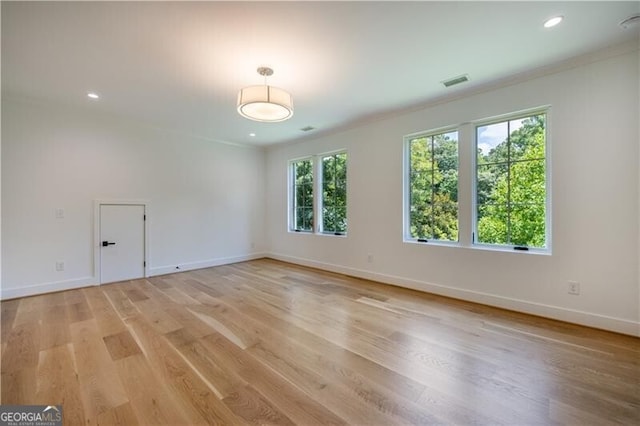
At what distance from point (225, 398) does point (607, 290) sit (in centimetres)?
366

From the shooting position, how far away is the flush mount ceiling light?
2654 mm

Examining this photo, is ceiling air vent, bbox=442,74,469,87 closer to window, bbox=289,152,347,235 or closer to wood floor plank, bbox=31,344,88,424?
window, bbox=289,152,347,235

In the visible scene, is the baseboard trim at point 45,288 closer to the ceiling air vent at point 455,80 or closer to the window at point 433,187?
the window at point 433,187

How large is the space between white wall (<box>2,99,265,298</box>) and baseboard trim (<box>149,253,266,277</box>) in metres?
0.02

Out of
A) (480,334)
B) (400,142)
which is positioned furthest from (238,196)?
(480,334)

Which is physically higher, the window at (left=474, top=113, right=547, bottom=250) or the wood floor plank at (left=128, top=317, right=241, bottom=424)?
the window at (left=474, top=113, right=547, bottom=250)

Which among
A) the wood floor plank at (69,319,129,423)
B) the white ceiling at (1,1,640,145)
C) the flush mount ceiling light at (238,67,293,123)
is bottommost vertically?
the wood floor plank at (69,319,129,423)

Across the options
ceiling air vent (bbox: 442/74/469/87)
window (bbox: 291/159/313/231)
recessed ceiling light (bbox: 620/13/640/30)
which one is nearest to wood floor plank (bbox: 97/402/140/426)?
ceiling air vent (bbox: 442/74/469/87)

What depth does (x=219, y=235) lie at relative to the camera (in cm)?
602

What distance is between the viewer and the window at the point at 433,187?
3.88 metres

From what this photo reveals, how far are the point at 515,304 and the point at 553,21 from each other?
2.89m

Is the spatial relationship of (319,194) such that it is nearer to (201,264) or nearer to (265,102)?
(201,264)

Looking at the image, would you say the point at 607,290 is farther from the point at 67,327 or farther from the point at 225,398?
the point at 67,327

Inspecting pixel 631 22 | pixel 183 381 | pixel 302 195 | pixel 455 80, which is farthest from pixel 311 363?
pixel 302 195
